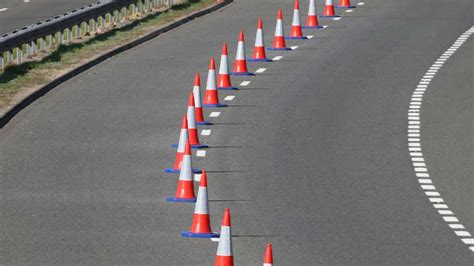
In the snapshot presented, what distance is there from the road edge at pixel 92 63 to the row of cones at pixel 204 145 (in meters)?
2.44

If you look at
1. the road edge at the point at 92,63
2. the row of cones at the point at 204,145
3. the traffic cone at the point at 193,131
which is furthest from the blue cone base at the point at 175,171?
the road edge at the point at 92,63

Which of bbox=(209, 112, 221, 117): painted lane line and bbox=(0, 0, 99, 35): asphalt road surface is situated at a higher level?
bbox=(209, 112, 221, 117): painted lane line

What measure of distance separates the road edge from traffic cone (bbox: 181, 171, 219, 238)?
7.40 m

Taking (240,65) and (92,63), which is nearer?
(240,65)

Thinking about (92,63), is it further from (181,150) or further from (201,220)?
(201,220)

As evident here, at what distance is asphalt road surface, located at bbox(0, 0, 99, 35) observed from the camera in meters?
39.2

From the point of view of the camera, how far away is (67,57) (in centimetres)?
2984

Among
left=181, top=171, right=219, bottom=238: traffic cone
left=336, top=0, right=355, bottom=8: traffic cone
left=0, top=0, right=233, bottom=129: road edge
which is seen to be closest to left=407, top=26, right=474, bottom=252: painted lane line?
left=181, top=171, right=219, bottom=238: traffic cone

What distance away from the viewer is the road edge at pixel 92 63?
2439 cm

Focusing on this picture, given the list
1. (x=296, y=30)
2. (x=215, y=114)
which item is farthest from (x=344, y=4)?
(x=215, y=114)

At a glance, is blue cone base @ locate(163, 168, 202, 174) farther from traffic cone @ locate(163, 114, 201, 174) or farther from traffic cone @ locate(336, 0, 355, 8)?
traffic cone @ locate(336, 0, 355, 8)

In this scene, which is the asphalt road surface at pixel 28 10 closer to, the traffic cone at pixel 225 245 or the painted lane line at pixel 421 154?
the painted lane line at pixel 421 154

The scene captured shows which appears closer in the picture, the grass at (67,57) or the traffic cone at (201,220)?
the traffic cone at (201,220)

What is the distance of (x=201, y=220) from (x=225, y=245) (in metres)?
2.49
